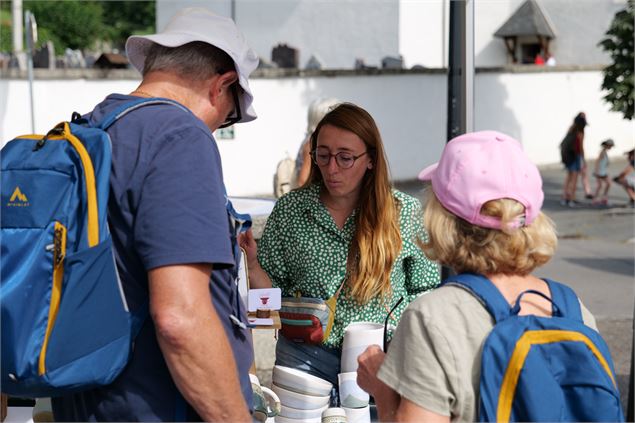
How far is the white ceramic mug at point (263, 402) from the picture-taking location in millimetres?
2531

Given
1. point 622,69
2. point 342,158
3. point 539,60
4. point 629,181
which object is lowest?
point 629,181

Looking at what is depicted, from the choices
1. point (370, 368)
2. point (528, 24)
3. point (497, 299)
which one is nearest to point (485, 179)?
point (497, 299)

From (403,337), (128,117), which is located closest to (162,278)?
(128,117)

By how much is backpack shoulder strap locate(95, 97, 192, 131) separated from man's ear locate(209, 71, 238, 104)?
0.13 meters

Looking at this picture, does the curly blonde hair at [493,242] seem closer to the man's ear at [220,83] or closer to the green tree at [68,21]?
the man's ear at [220,83]

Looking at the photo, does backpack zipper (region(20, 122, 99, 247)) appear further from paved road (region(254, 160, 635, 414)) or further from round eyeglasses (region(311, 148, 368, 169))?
paved road (region(254, 160, 635, 414))

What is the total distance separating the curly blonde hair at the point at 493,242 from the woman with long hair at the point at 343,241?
→ 1067 millimetres

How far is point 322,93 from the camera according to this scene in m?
17.8

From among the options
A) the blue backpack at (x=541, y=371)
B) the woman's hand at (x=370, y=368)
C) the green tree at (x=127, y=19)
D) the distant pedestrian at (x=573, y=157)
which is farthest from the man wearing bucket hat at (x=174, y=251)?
the green tree at (x=127, y=19)

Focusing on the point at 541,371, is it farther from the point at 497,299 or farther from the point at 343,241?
the point at 343,241

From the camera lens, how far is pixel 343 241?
293 centimetres

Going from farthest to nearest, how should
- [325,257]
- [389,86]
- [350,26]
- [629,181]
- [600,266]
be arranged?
[350,26], [389,86], [629,181], [600,266], [325,257]

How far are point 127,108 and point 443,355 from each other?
0.76 meters

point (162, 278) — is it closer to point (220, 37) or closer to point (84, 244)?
point (84, 244)
